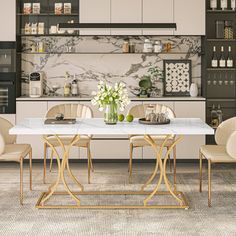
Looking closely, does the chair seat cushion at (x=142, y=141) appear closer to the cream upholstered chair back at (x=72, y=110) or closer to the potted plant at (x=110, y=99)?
the cream upholstered chair back at (x=72, y=110)

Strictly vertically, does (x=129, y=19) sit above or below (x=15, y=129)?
above

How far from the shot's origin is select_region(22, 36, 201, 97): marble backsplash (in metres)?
7.45

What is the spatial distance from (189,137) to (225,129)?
1.67m

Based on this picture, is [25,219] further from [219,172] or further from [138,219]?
[219,172]

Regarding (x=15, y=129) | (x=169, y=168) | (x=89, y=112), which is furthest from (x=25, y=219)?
(x=169, y=168)

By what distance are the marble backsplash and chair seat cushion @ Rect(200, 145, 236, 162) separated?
2.39m

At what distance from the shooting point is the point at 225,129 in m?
5.30

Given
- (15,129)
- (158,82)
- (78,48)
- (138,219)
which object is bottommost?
(138,219)

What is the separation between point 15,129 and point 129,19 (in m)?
2.93

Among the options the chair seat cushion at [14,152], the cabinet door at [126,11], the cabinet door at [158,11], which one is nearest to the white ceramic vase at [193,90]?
the cabinet door at [158,11]

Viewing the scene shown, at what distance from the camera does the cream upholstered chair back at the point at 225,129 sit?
17.4 ft

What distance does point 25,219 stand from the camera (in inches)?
173

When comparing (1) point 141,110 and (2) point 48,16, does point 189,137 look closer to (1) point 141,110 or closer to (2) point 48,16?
(1) point 141,110

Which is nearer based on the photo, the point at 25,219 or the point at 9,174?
the point at 25,219
